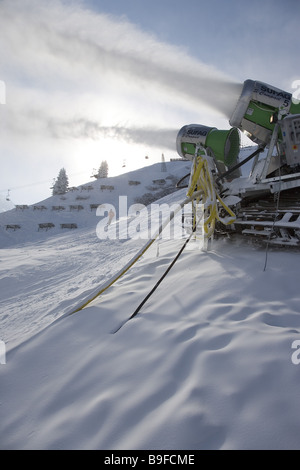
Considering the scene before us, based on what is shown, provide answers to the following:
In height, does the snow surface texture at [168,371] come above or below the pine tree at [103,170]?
below

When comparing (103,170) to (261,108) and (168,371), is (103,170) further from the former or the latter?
(168,371)

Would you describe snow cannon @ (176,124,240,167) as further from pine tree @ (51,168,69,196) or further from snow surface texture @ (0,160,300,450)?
pine tree @ (51,168,69,196)

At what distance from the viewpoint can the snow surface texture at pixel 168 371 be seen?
5.18 feet

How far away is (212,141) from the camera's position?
629 centimetres

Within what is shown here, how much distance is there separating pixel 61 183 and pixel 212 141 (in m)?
52.5

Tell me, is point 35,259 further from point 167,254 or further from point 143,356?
point 143,356

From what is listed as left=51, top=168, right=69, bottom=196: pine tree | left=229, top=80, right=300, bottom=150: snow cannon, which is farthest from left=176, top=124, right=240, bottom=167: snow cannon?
left=51, top=168, right=69, bottom=196: pine tree

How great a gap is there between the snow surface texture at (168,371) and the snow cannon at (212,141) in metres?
3.38

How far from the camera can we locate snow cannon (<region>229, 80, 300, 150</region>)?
17.4 ft

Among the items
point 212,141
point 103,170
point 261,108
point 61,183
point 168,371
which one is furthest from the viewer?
point 103,170

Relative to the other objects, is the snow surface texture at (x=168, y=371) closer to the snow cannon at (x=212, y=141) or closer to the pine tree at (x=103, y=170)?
the snow cannon at (x=212, y=141)

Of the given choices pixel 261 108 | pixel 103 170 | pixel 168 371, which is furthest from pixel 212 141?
pixel 103 170

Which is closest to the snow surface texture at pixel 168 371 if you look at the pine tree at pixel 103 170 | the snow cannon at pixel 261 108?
the snow cannon at pixel 261 108

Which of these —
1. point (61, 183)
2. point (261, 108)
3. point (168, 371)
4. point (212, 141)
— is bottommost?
point (168, 371)
